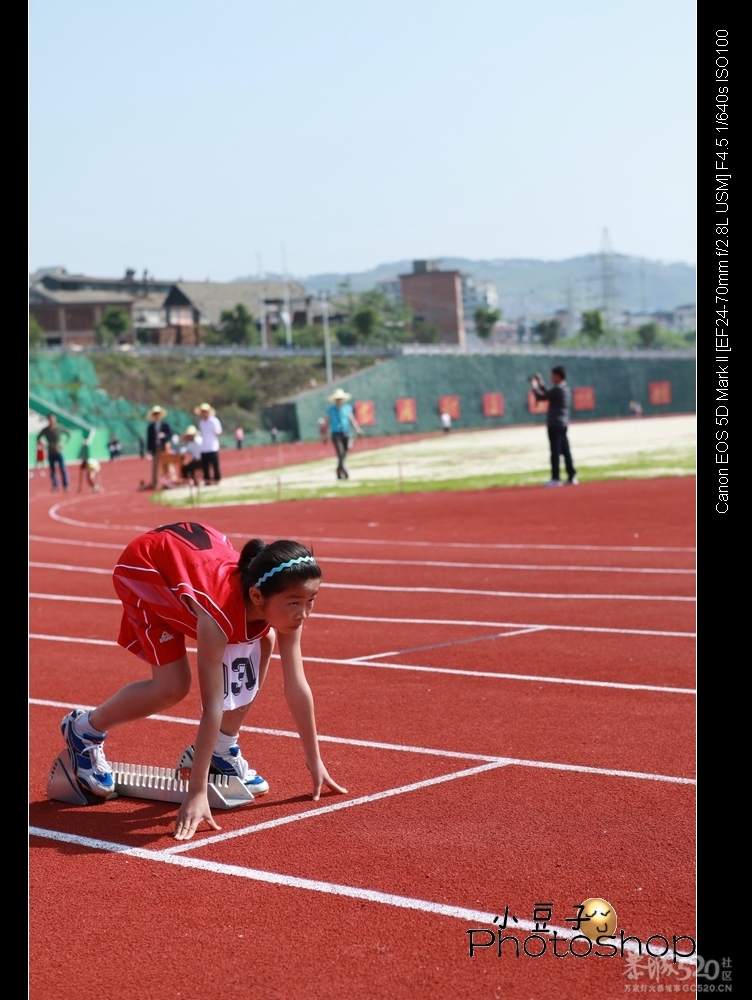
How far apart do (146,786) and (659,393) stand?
92.0 m

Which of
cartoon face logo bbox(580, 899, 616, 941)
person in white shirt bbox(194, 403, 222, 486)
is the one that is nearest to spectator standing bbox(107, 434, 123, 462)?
person in white shirt bbox(194, 403, 222, 486)

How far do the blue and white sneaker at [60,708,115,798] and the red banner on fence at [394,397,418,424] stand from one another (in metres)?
72.5

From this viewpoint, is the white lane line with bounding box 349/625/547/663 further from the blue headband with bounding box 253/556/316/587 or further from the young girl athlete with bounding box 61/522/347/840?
the blue headband with bounding box 253/556/316/587

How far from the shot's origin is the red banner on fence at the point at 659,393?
94188 mm

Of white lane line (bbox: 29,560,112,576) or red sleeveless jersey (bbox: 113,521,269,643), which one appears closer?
red sleeveless jersey (bbox: 113,521,269,643)

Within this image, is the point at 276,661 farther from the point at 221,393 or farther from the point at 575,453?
the point at 221,393

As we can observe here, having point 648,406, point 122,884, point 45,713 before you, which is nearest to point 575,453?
point 45,713

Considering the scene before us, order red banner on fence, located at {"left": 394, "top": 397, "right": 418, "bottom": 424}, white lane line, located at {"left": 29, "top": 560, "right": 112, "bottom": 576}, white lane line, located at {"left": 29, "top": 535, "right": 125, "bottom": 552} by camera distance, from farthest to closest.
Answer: red banner on fence, located at {"left": 394, "top": 397, "right": 418, "bottom": 424}
white lane line, located at {"left": 29, "top": 535, "right": 125, "bottom": 552}
white lane line, located at {"left": 29, "top": 560, "right": 112, "bottom": 576}

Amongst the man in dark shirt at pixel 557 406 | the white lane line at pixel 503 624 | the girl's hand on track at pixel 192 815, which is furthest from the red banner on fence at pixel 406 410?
the girl's hand on track at pixel 192 815

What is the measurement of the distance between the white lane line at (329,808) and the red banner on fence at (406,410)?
7226 cm

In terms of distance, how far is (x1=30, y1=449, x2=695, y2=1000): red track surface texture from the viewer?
403cm

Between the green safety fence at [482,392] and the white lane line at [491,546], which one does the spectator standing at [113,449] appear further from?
the white lane line at [491,546]

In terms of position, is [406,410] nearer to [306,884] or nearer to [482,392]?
[482,392]

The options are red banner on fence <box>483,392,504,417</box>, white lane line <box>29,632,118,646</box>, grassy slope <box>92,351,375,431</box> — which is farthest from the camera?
red banner on fence <box>483,392,504,417</box>
